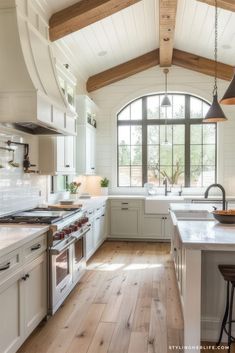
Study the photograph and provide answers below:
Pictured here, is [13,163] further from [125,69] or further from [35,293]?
[125,69]

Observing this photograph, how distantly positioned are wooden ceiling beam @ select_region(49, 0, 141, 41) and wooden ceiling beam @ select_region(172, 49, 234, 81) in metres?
2.46

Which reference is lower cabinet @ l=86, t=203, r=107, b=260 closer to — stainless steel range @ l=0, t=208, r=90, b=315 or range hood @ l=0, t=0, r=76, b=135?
stainless steel range @ l=0, t=208, r=90, b=315

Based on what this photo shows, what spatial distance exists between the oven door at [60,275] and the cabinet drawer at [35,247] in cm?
→ 15

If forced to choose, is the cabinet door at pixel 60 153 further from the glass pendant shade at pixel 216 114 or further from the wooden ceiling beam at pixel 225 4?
the wooden ceiling beam at pixel 225 4

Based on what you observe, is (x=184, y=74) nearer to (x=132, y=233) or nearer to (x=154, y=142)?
(x=154, y=142)

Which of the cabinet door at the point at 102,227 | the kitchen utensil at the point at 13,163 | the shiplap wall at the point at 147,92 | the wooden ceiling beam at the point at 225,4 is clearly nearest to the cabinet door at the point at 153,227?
the cabinet door at the point at 102,227

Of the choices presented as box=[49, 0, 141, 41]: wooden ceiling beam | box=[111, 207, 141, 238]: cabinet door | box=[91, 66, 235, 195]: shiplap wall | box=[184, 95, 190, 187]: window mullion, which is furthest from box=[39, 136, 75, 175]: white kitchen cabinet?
box=[184, 95, 190, 187]: window mullion

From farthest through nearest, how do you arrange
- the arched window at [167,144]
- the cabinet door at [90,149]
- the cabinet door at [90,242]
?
the arched window at [167,144]
the cabinet door at [90,149]
the cabinet door at [90,242]

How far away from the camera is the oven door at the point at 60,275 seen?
9.68 feet

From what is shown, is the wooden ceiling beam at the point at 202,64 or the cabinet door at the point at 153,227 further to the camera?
the wooden ceiling beam at the point at 202,64

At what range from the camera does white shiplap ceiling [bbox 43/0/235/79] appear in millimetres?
4610

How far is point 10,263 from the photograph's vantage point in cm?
217

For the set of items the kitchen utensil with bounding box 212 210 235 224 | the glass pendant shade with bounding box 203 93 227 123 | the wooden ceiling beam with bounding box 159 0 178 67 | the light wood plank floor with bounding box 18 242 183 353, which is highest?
the wooden ceiling beam with bounding box 159 0 178 67

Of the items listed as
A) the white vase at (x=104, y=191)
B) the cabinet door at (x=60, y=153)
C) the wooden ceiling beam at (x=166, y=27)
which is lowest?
the white vase at (x=104, y=191)
